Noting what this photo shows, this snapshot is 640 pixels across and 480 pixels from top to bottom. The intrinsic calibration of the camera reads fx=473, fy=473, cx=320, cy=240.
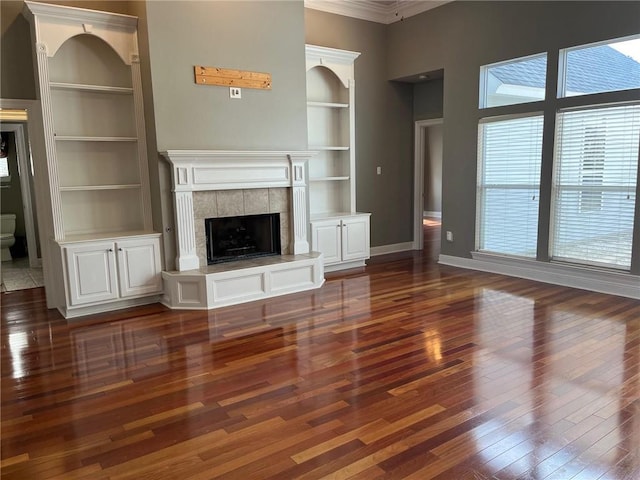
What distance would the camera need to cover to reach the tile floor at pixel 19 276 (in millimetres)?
5938

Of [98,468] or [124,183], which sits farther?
[124,183]

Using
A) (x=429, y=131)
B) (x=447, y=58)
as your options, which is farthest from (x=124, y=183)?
(x=429, y=131)

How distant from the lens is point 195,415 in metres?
2.66

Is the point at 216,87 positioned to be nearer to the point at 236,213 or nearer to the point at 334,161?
the point at 236,213

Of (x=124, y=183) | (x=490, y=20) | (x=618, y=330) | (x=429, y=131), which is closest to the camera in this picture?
(x=618, y=330)

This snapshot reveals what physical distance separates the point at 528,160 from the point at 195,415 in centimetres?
482

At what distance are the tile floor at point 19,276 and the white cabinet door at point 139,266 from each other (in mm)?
2033

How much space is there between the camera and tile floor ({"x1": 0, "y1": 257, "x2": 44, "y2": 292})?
5.94m

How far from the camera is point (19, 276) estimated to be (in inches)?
256

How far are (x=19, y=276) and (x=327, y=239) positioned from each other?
4269 millimetres

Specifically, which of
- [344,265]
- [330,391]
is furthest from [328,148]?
[330,391]

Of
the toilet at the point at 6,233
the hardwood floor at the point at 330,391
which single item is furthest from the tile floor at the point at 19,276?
the hardwood floor at the point at 330,391

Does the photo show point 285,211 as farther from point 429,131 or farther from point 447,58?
point 429,131

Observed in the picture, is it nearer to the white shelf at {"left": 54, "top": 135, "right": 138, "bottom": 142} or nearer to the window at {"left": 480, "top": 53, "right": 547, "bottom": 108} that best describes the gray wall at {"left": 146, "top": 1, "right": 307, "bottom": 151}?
the white shelf at {"left": 54, "top": 135, "right": 138, "bottom": 142}
